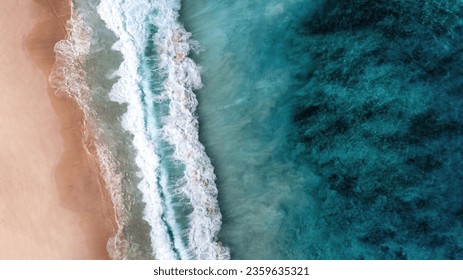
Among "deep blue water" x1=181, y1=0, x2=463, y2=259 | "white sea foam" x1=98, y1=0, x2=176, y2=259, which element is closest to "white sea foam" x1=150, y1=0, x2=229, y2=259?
"deep blue water" x1=181, y1=0, x2=463, y2=259

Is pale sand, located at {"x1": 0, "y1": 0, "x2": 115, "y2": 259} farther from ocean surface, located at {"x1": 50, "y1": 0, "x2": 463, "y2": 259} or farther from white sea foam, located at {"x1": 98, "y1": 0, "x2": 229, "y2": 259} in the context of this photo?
white sea foam, located at {"x1": 98, "y1": 0, "x2": 229, "y2": 259}

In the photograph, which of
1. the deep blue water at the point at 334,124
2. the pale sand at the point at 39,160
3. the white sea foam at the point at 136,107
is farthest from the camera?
the white sea foam at the point at 136,107

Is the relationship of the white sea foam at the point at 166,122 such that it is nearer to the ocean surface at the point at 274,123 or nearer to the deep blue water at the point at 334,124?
the ocean surface at the point at 274,123

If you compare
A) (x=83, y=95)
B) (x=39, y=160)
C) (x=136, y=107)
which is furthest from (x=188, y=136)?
(x=39, y=160)

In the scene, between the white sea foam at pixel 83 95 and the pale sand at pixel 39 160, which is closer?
the pale sand at pixel 39 160

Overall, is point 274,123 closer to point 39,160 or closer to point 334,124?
point 334,124

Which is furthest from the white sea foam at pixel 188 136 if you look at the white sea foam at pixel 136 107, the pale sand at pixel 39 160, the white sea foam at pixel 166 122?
the pale sand at pixel 39 160
